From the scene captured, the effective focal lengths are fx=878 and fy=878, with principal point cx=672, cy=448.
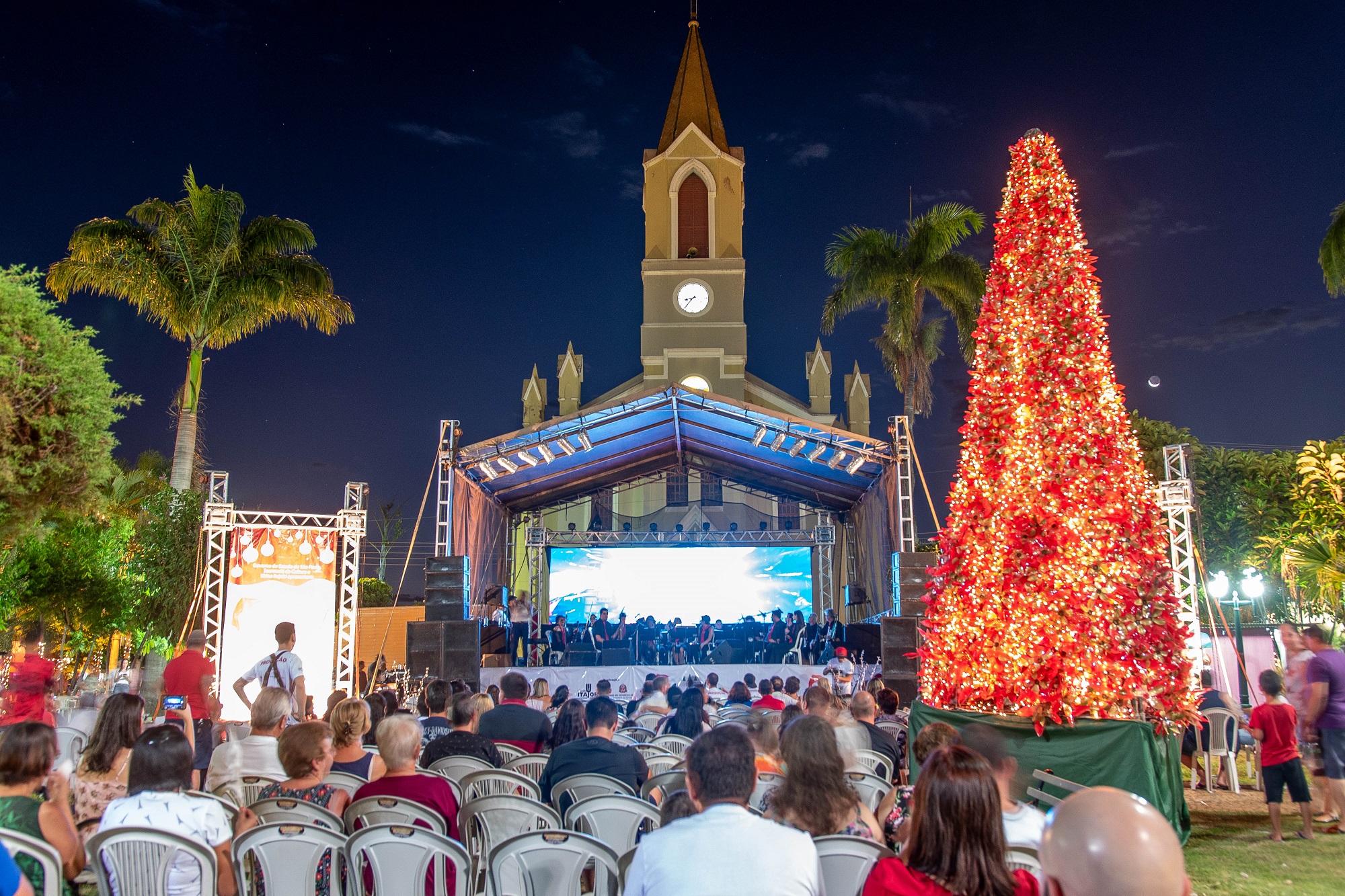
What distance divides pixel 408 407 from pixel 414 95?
14655mm

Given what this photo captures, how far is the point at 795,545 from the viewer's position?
2181cm

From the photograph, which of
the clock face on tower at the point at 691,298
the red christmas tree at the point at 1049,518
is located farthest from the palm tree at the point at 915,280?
the clock face on tower at the point at 691,298

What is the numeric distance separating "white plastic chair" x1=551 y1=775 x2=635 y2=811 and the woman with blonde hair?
3.44 ft

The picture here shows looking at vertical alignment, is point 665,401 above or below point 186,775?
above

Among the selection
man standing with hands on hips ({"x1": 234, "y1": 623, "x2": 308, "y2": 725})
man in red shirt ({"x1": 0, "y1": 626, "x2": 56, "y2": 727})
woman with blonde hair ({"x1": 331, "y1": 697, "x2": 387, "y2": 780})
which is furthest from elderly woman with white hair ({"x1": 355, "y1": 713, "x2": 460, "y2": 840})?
man in red shirt ({"x1": 0, "y1": 626, "x2": 56, "y2": 727})

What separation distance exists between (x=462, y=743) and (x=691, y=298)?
88.8 feet

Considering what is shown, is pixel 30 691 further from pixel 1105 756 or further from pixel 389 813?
pixel 1105 756

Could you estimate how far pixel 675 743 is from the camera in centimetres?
629

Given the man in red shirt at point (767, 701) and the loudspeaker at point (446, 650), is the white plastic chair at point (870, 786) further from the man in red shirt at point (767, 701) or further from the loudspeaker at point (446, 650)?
the loudspeaker at point (446, 650)

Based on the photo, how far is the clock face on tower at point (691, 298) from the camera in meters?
31.4

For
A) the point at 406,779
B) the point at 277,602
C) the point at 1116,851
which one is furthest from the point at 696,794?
the point at 277,602

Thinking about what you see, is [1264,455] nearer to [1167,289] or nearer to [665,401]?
[1167,289]

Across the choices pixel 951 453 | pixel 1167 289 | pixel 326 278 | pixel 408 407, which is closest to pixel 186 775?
pixel 326 278

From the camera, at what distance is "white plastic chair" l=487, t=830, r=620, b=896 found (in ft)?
10.6
